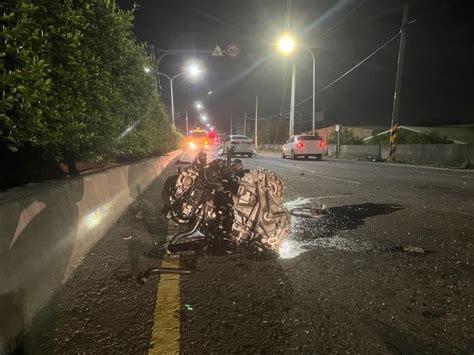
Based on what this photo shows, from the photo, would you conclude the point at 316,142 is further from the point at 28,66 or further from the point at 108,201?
the point at 28,66

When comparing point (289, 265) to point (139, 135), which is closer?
point (289, 265)

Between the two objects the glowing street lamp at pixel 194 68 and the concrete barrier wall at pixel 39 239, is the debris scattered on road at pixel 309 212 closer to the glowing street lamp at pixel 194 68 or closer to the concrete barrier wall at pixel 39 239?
the concrete barrier wall at pixel 39 239

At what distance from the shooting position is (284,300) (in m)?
2.38

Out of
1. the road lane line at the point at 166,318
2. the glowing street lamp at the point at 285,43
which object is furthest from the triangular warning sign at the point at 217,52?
the road lane line at the point at 166,318

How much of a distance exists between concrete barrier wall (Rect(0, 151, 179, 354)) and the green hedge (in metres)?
0.51

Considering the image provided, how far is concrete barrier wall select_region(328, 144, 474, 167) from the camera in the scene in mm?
15898

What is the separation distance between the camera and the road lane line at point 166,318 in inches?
72.1

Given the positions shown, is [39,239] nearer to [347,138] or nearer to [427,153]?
[427,153]

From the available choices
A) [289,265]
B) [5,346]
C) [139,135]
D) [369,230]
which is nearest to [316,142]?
[139,135]

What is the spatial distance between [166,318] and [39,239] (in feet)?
3.62

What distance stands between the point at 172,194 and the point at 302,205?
2595mm

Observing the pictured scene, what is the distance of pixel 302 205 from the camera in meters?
6.05

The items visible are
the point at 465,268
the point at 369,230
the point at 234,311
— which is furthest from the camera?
the point at 369,230

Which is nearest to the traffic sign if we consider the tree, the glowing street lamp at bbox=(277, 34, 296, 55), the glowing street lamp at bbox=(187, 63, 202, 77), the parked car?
the glowing street lamp at bbox=(187, 63, 202, 77)
